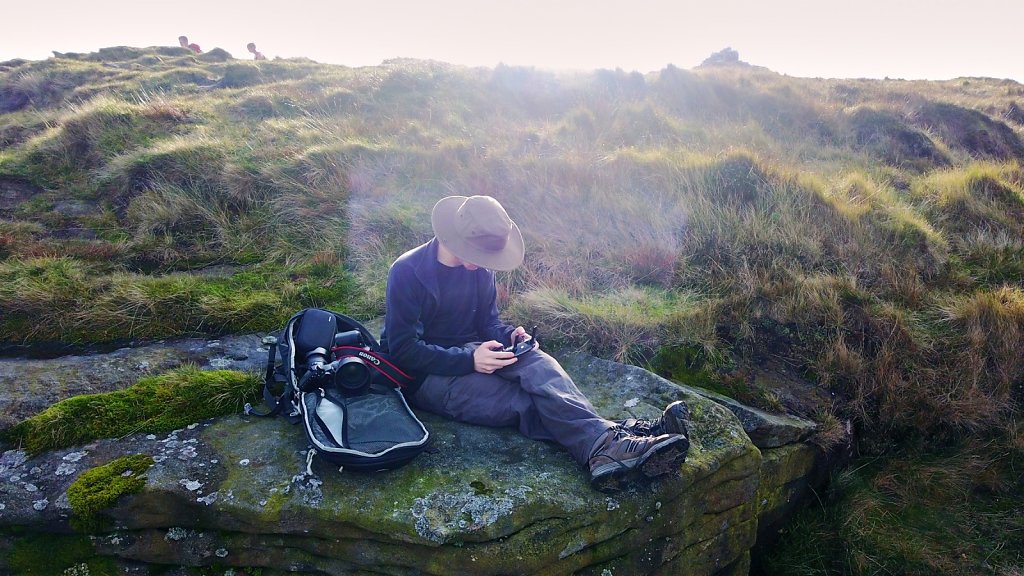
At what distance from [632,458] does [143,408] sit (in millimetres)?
3209

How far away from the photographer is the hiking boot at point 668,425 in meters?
3.37

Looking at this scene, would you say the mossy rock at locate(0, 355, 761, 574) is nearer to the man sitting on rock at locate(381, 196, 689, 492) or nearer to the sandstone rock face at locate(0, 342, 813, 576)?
the sandstone rock face at locate(0, 342, 813, 576)

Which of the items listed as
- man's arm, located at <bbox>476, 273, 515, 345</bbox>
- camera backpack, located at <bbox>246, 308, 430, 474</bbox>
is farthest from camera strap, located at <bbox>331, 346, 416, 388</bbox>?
man's arm, located at <bbox>476, 273, 515, 345</bbox>

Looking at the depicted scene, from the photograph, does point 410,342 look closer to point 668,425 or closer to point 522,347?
point 522,347

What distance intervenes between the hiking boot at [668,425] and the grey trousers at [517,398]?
304mm

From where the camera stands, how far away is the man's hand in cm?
378

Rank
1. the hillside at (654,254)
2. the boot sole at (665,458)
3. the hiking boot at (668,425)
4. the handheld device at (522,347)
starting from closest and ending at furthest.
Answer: the boot sole at (665,458)
the hiking boot at (668,425)
the handheld device at (522,347)
the hillside at (654,254)

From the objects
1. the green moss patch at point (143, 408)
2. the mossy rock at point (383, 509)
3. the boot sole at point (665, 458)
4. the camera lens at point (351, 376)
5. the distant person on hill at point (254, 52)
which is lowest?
the mossy rock at point (383, 509)

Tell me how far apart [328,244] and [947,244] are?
25.1 ft

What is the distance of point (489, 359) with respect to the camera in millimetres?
3781

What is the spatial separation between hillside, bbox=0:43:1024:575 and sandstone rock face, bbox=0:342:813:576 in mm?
1701

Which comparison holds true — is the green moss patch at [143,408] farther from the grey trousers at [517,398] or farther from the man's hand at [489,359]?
the man's hand at [489,359]

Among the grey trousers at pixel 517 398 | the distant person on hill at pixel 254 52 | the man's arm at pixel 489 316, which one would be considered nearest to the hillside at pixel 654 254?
the man's arm at pixel 489 316

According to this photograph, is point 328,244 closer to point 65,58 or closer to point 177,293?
point 177,293
